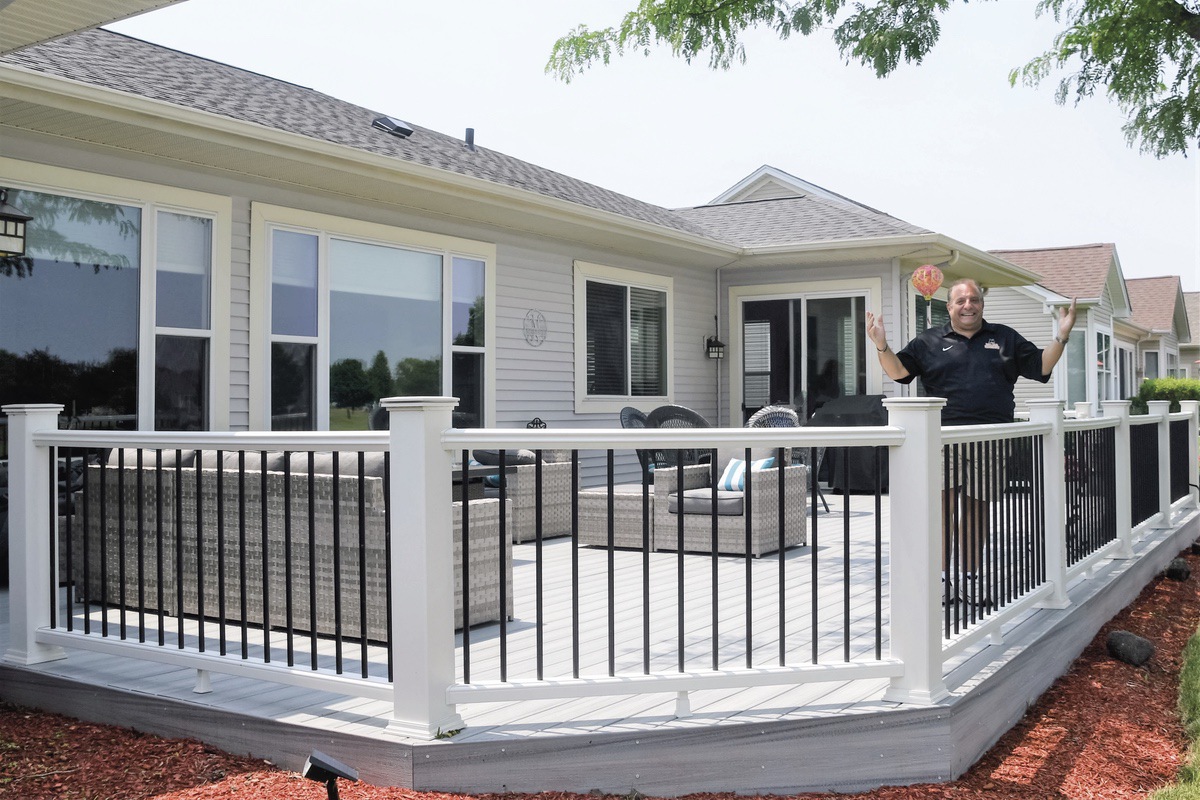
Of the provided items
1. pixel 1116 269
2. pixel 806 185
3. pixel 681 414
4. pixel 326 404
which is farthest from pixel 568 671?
pixel 1116 269

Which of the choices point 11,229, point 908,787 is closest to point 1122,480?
point 908,787

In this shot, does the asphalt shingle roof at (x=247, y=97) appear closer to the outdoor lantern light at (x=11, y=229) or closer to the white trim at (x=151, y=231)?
the white trim at (x=151, y=231)

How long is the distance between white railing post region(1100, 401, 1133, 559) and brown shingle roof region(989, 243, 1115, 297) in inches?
553

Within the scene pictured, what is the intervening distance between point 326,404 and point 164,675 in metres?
3.74

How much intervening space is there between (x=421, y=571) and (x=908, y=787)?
163 cm

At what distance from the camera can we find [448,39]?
517 inches

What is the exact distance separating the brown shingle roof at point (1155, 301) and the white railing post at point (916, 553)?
27.9 metres

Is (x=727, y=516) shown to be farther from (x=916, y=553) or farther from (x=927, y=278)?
(x=927, y=278)

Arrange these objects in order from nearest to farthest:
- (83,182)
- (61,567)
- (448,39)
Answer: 1. (61,567)
2. (83,182)
3. (448,39)

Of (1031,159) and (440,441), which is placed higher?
(1031,159)

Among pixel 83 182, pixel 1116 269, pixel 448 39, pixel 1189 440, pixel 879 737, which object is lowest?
pixel 879 737

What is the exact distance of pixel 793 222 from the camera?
11.9 metres

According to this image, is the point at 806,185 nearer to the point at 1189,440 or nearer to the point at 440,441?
the point at 1189,440

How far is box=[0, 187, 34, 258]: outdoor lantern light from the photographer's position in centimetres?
518
